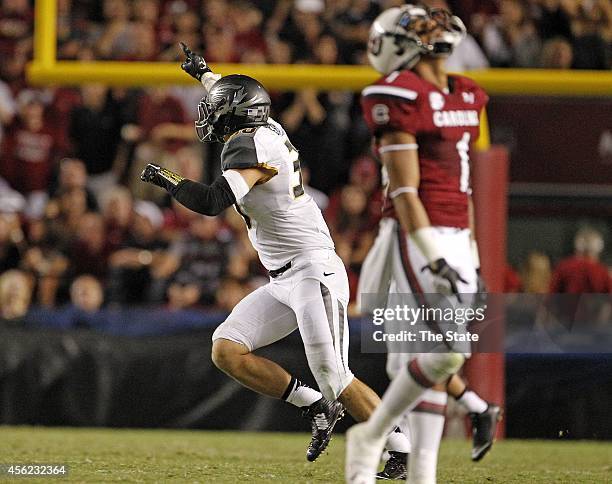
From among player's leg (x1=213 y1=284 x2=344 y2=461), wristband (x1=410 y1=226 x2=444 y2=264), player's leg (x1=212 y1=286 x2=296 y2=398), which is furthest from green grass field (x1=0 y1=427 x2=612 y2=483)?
wristband (x1=410 y1=226 x2=444 y2=264)

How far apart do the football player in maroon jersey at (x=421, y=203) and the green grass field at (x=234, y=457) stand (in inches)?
35.1

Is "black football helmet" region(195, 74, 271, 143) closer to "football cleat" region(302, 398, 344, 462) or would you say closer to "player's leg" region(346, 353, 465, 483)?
"football cleat" region(302, 398, 344, 462)

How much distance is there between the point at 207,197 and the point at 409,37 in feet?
3.21

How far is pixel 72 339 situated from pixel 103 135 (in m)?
2.20

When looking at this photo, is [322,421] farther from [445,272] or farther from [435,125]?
[435,125]

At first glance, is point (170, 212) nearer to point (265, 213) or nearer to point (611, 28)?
point (611, 28)

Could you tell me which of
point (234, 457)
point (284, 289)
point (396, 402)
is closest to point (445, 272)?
point (396, 402)

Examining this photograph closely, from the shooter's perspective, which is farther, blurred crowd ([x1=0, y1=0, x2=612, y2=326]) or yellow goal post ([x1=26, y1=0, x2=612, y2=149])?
blurred crowd ([x1=0, y1=0, x2=612, y2=326])

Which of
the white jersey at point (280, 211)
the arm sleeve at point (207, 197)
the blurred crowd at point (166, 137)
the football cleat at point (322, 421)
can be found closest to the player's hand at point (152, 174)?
the arm sleeve at point (207, 197)

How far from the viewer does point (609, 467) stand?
6.22 metres

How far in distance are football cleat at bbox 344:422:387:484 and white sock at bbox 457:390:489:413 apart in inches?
18.5

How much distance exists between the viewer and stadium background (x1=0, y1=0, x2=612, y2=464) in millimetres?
8367

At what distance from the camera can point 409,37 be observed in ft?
14.6

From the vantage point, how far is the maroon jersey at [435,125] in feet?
14.1
